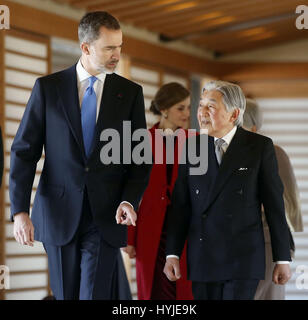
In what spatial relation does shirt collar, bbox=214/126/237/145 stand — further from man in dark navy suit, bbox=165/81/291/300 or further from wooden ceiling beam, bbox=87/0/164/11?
wooden ceiling beam, bbox=87/0/164/11

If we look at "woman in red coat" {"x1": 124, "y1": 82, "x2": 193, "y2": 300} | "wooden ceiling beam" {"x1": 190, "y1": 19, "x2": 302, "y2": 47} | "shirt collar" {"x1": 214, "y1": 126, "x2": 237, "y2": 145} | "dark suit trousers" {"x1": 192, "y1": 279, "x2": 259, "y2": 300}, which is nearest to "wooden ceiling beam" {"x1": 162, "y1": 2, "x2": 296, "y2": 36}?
"wooden ceiling beam" {"x1": 190, "y1": 19, "x2": 302, "y2": 47}

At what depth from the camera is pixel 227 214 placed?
3.70 m

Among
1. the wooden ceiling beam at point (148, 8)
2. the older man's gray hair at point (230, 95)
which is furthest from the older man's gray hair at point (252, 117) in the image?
the wooden ceiling beam at point (148, 8)

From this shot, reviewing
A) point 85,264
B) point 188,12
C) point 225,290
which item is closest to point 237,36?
point 188,12

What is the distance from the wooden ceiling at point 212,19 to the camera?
7934 mm

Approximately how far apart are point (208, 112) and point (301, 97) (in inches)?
287

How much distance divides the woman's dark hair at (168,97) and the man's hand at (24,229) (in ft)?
6.21

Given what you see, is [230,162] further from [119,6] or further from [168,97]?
[119,6]

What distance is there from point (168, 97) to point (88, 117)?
1635 mm

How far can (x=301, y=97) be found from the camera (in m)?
10.9

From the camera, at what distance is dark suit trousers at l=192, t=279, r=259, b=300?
3.67 metres
